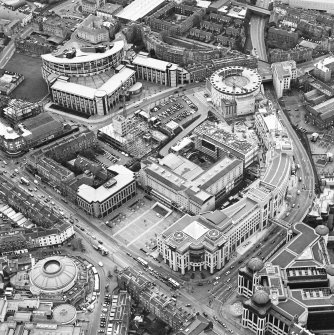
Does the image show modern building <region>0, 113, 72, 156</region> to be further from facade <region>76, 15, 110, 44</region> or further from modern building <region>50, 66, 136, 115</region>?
facade <region>76, 15, 110, 44</region>

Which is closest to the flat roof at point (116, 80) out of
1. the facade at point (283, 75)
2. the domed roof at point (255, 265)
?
the facade at point (283, 75)

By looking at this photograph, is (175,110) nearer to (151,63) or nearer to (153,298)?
(151,63)

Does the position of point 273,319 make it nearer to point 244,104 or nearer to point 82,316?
point 82,316

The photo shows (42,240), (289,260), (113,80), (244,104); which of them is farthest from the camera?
(113,80)

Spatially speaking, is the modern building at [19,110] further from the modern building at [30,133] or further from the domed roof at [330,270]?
the domed roof at [330,270]

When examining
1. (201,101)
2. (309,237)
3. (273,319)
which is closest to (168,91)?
(201,101)

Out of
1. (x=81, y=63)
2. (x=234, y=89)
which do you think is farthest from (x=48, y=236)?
(x=234, y=89)
